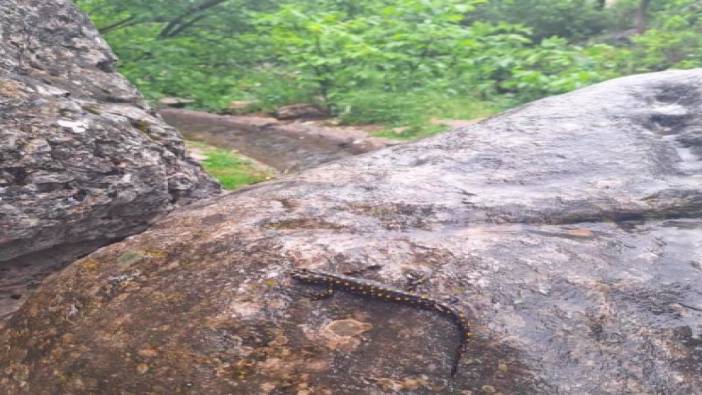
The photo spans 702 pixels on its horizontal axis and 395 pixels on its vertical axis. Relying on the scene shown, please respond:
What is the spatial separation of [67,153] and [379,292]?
8.66ft

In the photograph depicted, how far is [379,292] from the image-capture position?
142 inches

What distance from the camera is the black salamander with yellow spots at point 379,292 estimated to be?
3355 millimetres

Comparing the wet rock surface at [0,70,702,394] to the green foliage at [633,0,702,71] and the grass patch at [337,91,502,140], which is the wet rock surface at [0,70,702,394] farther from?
the green foliage at [633,0,702,71]

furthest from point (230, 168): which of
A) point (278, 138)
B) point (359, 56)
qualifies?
point (359, 56)

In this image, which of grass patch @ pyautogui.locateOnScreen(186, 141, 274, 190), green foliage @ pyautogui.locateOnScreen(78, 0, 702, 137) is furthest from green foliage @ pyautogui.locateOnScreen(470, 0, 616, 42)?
grass patch @ pyautogui.locateOnScreen(186, 141, 274, 190)

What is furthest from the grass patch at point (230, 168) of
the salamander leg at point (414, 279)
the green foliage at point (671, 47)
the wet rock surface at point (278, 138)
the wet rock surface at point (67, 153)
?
the green foliage at point (671, 47)

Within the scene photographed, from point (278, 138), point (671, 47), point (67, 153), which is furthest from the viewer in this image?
point (671, 47)

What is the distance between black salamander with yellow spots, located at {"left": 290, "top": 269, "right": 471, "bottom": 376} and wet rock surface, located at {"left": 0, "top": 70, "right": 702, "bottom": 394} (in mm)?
42

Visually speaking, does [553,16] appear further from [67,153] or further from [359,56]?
[67,153]

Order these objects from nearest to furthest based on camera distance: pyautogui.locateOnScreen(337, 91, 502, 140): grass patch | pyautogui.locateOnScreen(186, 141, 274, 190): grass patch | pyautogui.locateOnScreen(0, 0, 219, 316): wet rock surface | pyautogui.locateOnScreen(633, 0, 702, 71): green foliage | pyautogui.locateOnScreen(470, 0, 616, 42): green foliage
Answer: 1. pyautogui.locateOnScreen(0, 0, 219, 316): wet rock surface
2. pyautogui.locateOnScreen(186, 141, 274, 190): grass patch
3. pyautogui.locateOnScreen(337, 91, 502, 140): grass patch
4. pyautogui.locateOnScreen(633, 0, 702, 71): green foliage
5. pyautogui.locateOnScreen(470, 0, 616, 42): green foliage

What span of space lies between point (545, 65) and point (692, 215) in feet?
26.2

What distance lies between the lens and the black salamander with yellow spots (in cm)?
336

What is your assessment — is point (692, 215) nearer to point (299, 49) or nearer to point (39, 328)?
point (39, 328)

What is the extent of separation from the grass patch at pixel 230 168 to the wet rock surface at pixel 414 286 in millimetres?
2566
